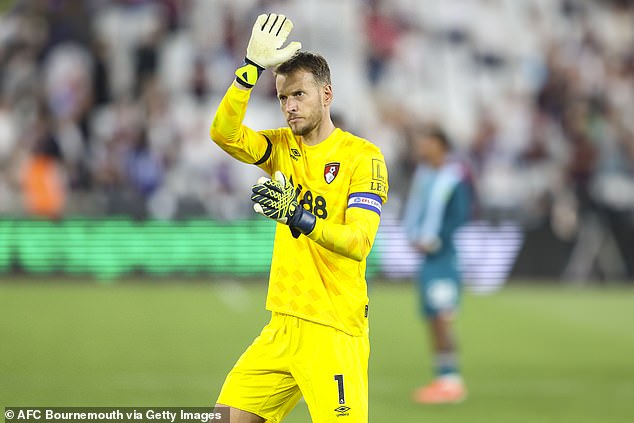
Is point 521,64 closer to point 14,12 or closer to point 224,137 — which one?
point 14,12

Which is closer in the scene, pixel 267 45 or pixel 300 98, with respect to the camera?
pixel 267 45

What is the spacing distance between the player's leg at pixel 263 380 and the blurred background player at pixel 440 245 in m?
5.08

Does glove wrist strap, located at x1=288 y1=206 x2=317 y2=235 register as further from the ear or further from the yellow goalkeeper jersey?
the ear

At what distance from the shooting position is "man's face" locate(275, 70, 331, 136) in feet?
17.3

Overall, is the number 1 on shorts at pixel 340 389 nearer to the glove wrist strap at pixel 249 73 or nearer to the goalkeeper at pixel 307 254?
the goalkeeper at pixel 307 254

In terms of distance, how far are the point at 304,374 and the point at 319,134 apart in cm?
121

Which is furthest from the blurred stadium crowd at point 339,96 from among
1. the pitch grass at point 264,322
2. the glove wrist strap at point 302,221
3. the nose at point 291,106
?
the glove wrist strap at point 302,221

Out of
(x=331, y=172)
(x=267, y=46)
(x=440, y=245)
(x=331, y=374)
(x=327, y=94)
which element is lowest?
(x=331, y=374)

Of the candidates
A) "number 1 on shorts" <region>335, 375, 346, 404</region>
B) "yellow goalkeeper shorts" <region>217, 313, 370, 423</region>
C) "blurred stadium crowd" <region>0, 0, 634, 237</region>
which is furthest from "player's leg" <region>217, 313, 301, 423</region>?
"blurred stadium crowd" <region>0, 0, 634, 237</region>

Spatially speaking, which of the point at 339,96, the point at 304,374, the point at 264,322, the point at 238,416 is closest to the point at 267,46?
the point at 304,374

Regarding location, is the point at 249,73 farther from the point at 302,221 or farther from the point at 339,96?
the point at 339,96

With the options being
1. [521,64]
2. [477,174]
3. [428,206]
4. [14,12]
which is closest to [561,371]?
[428,206]

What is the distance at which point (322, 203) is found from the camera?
5402 millimetres

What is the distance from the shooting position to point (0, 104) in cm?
2033
